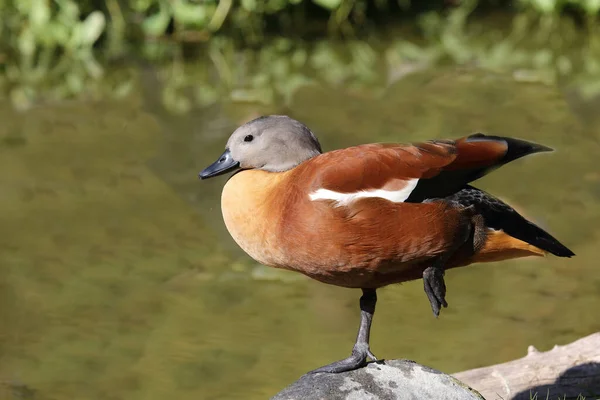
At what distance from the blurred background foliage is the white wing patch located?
5.47 metres

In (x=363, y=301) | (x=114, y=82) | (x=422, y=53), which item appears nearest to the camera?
(x=363, y=301)

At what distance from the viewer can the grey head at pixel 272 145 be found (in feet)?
12.7

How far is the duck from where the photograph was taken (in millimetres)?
3572

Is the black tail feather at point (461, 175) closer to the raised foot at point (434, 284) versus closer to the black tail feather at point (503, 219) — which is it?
the black tail feather at point (503, 219)

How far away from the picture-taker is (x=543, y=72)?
385 inches

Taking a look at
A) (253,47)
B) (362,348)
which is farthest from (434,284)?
(253,47)

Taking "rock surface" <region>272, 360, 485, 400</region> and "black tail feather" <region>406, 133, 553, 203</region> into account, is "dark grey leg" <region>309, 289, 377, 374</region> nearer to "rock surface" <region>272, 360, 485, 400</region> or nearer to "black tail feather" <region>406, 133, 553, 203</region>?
"rock surface" <region>272, 360, 485, 400</region>

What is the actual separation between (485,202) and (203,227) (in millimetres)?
3472

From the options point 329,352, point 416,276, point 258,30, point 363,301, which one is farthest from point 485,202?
point 258,30

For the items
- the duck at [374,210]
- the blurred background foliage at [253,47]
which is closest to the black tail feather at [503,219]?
the duck at [374,210]

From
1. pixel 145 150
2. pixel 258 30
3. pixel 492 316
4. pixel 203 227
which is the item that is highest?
pixel 258 30

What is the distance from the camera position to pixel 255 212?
365 centimetres

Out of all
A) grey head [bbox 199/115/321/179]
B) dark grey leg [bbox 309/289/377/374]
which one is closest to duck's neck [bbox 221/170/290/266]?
grey head [bbox 199/115/321/179]

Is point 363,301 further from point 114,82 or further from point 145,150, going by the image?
point 114,82
